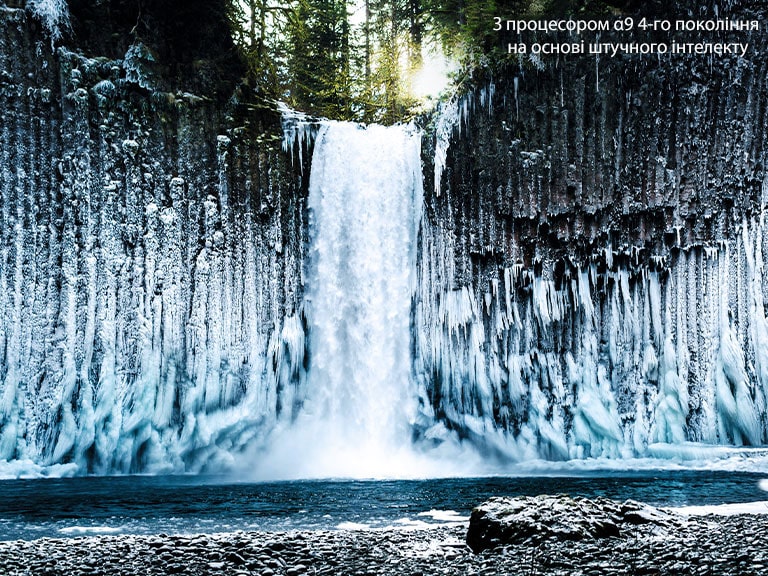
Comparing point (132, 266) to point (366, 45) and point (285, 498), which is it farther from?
point (366, 45)

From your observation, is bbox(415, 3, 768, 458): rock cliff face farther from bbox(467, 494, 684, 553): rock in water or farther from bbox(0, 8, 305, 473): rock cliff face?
bbox(467, 494, 684, 553): rock in water

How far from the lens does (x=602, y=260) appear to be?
16984 mm

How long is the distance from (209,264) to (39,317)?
408 centimetres

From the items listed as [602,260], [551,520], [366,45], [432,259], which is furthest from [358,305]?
[366,45]

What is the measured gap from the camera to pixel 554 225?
17422 millimetres

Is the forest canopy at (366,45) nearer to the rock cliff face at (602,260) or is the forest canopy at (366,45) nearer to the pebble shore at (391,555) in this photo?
the rock cliff face at (602,260)

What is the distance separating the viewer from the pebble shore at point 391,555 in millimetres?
5227

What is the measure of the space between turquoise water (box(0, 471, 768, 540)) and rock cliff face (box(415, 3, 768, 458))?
3.10 meters

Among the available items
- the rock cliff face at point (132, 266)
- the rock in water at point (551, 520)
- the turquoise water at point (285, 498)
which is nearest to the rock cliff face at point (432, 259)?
the rock cliff face at point (132, 266)

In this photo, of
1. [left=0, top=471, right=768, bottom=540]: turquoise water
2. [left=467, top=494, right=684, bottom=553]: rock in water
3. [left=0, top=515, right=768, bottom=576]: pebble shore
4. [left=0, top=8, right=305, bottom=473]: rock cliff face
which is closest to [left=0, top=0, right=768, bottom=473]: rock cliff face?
[left=0, top=8, right=305, bottom=473]: rock cliff face

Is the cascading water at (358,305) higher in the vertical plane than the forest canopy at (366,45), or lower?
lower

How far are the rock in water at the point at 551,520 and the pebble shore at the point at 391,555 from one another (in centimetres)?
14

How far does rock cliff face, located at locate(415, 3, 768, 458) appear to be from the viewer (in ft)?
52.9

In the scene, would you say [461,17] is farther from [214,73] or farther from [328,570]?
[328,570]
